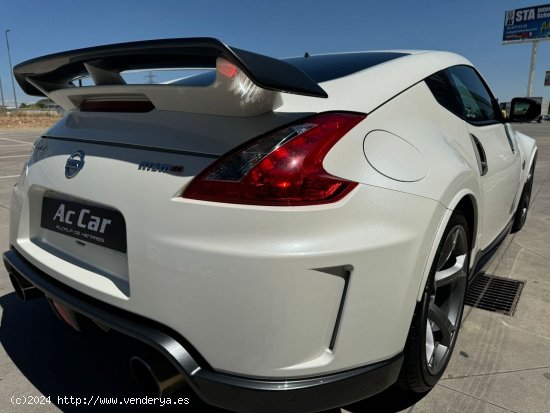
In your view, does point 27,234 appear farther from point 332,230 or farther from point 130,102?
point 332,230

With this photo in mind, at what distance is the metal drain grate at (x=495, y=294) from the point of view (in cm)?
290

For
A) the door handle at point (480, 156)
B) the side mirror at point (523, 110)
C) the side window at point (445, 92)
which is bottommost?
the door handle at point (480, 156)

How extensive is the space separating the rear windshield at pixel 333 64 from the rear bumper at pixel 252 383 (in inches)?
38.2

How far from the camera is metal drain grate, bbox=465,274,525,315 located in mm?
2896

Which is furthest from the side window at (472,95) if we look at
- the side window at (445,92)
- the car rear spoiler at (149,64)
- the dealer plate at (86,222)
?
the dealer plate at (86,222)

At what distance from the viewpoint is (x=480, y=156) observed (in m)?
2.32

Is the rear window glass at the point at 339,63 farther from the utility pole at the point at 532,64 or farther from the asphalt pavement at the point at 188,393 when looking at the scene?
the utility pole at the point at 532,64

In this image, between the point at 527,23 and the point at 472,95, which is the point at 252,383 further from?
the point at 527,23

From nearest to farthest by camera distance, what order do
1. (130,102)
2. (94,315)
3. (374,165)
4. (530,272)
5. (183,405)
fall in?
(374,165), (94,315), (130,102), (183,405), (530,272)

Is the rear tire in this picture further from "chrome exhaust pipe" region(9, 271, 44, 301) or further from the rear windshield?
"chrome exhaust pipe" region(9, 271, 44, 301)

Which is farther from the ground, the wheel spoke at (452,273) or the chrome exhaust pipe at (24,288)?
the wheel spoke at (452,273)

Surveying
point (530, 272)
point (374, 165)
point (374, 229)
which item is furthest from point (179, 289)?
point (530, 272)

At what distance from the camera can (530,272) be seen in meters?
3.50

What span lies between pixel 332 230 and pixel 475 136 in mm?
1360
